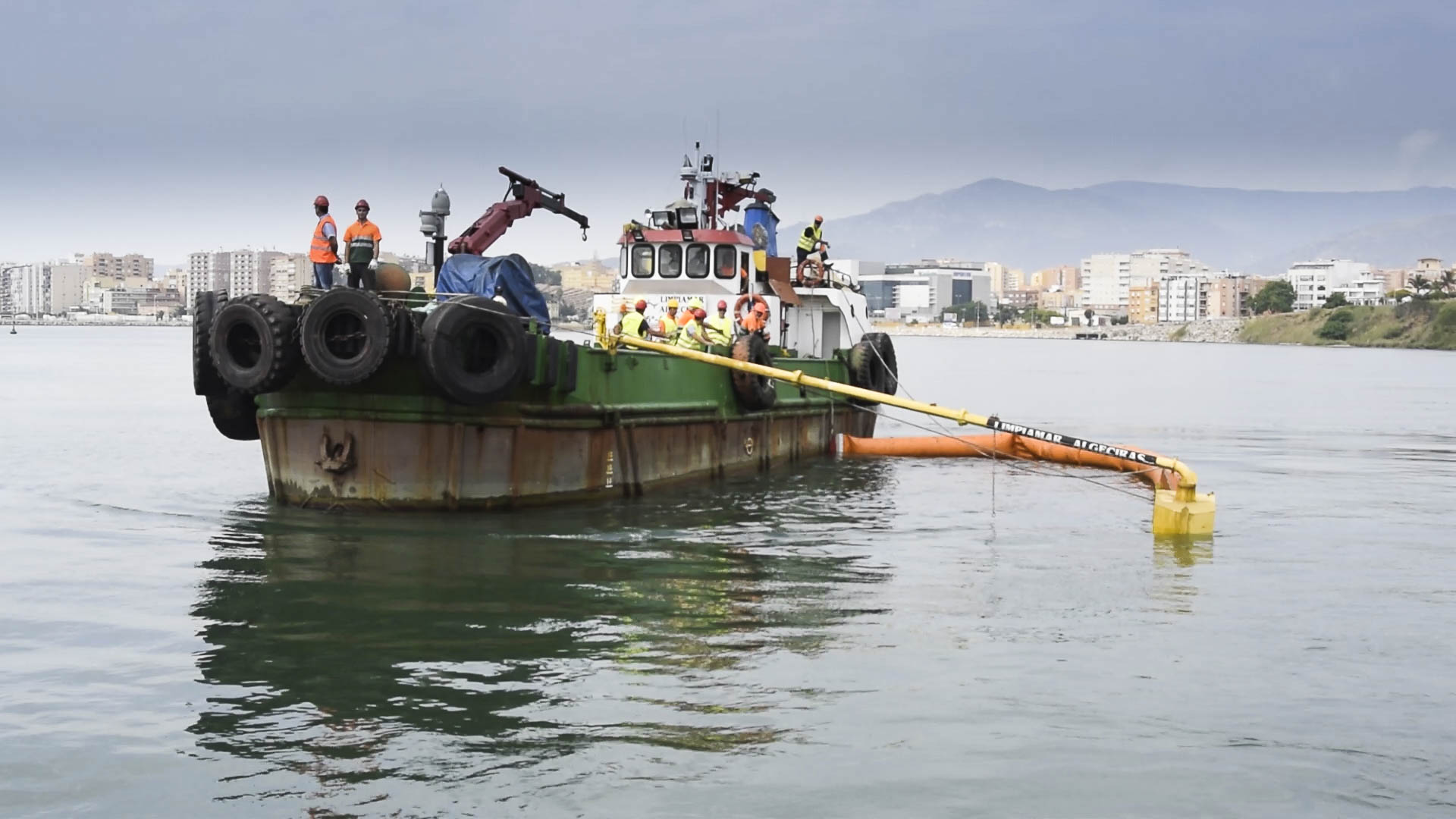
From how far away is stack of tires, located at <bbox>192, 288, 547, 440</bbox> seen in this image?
13570mm

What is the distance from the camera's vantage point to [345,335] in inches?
539

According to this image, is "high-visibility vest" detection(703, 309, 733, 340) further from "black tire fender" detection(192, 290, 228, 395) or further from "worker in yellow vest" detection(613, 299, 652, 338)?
"black tire fender" detection(192, 290, 228, 395)

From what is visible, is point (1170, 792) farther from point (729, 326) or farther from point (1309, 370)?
point (1309, 370)

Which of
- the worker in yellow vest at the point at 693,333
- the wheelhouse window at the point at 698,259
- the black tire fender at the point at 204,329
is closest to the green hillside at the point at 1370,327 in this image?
the wheelhouse window at the point at 698,259

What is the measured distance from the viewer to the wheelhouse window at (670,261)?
72.8 ft

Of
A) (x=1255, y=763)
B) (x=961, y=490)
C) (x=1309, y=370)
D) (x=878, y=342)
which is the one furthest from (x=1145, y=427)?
(x=1309, y=370)

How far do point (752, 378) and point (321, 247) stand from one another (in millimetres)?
6242

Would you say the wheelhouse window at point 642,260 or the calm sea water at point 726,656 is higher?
Result: the wheelhouse window at point 642,260

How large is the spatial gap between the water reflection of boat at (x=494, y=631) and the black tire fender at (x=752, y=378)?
3.44m

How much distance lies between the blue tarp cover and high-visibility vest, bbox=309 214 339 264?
129cm

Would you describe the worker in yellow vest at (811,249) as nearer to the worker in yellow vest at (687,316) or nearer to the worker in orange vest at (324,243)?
the worker in yellow vest at (687,316)

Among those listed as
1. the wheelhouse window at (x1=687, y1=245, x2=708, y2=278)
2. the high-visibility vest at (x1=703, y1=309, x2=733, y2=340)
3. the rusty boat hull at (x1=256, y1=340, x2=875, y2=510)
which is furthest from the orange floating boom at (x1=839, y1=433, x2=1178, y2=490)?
the rusty boat hull at (x1=256, y1=340, x2=875, y2=510)

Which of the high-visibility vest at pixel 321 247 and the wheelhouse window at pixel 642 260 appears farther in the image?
the wheelhouse window at pixel 642 260

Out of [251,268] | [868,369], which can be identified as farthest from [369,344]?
[251,268]
